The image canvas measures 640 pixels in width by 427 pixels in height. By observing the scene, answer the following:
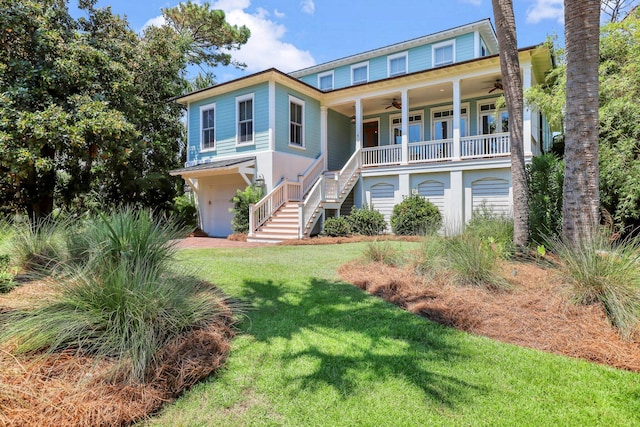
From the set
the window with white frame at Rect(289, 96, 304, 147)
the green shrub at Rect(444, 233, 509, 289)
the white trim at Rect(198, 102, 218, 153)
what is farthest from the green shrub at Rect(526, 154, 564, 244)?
the white trim at Rect(198, 102, 218, 153)

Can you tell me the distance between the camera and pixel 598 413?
2.26 meters

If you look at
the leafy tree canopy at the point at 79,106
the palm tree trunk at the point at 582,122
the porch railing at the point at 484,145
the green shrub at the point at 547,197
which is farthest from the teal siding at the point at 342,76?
the palm tree trunk at the point at 582,122

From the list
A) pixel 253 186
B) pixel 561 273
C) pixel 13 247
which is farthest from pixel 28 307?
pixel 253 186

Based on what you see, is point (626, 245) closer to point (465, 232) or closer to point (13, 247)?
point (465, 232)

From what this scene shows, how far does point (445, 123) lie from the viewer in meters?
15.9

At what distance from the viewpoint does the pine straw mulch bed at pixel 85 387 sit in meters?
Result: 2.19

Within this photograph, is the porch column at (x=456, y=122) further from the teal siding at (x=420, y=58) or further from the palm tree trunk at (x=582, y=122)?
the palm tree trunk at (x=582, y=122)

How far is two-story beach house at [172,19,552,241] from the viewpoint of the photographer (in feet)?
41.1

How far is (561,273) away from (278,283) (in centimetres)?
374

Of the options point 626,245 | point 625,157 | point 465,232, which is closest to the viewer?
point 626,245

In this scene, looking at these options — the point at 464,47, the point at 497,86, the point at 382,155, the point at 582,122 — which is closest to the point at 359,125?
the point at 382,155

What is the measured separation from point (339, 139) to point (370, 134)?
1860 mm

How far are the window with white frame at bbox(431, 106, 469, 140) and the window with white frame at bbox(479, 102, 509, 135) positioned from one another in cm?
66

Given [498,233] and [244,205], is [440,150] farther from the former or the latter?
[244,205]
